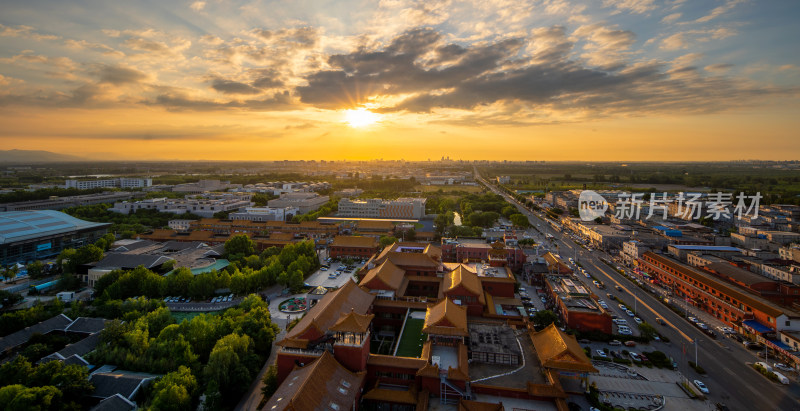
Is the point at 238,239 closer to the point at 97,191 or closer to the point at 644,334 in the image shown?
the point at 644,334

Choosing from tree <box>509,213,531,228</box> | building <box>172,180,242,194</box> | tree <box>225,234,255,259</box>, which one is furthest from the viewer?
building <box>172,180,242,194</box>

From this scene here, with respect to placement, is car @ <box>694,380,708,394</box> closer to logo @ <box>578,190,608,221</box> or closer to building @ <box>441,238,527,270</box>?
building @ <box>441,238,527,270</box>

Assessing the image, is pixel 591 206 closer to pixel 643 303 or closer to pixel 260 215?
pixel 643 303

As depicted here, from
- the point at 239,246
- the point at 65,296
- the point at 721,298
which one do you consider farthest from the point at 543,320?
the point at 65,296

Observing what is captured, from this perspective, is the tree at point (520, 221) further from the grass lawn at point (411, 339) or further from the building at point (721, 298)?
the grass lawn at point (411, 339)

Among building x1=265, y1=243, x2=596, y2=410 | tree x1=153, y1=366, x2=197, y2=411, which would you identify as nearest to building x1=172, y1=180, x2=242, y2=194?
tree x1=153, y1=366, x2=197, y2=411

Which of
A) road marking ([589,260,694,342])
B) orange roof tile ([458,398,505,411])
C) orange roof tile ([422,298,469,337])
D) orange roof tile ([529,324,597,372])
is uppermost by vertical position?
orange roof tile ([422,298,469,337])
